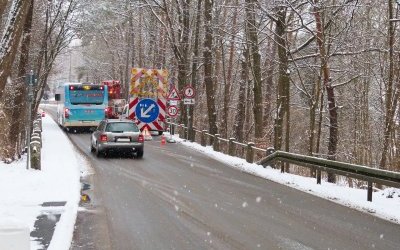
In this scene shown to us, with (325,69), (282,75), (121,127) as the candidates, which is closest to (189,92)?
(121,127)

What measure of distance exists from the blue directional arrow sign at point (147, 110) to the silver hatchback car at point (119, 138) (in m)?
0.55

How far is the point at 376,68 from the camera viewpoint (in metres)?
26.5

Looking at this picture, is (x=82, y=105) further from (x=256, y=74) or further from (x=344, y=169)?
(x=344, y=169)

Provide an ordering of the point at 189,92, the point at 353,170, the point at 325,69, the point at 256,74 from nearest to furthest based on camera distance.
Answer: the point at 353,170 < the point at 325,69 < the point at 256,74 < the point at 189,92

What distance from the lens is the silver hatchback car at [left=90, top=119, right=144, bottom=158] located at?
2059 centimetres

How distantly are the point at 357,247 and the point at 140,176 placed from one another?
29.1ft

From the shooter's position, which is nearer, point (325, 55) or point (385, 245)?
point (385, 245)

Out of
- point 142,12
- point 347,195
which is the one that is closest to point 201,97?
point 142,12

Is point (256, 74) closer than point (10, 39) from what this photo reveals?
No

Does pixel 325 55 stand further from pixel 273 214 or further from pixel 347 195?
pixel 273 214

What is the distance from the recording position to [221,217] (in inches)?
383

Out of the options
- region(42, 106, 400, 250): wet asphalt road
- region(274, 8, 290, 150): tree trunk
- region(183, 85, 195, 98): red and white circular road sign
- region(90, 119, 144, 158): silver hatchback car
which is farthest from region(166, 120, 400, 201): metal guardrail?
region(183, 85, 195, 98): red and white circular road sign

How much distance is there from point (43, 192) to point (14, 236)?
8019mm

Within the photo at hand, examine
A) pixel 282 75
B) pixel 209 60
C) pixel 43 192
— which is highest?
pixel 209 60
